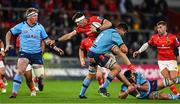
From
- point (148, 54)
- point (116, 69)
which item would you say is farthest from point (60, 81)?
point (116, 69)

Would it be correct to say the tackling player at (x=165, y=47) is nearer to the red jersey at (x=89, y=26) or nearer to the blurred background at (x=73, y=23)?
the red jersey at (x=89, y=26)

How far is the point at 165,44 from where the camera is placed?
19062 mm

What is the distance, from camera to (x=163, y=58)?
1934 centimetres

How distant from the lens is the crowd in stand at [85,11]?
30.8m

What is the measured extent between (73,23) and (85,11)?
1.26 metres

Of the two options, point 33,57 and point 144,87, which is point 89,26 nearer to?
point 33,57

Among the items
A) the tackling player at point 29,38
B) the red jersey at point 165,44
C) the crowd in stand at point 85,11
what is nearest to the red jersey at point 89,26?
the tackling player at point 29,38

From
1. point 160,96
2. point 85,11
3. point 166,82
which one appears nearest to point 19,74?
point 160,96

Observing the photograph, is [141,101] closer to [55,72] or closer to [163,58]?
[163,58]

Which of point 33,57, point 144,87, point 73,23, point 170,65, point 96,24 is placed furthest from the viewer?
point 73,23

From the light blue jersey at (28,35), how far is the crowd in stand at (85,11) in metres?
11.0

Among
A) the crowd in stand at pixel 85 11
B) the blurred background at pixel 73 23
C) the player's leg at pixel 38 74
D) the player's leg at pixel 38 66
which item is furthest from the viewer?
the crowd in stand at pixel 85 11

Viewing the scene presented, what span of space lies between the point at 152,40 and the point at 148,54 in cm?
1489

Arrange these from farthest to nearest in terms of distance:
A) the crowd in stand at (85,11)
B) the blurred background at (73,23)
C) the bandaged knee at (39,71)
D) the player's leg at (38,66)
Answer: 1. the crowd in stand at (85,11)
2. the blurred background at (73,23)
3. the bandaged knee at (39,71)
4. the player's leg at (38,66)
